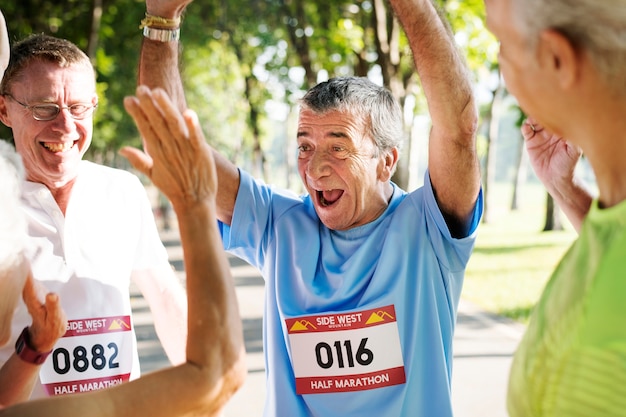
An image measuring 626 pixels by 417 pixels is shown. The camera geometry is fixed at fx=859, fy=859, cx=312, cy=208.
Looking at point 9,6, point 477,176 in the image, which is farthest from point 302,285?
point 9,6

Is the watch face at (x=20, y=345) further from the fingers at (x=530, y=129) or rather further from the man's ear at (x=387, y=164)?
the fingers at (x=530, y=129)

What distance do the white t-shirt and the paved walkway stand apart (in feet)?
13.1

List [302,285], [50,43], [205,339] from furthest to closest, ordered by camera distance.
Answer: [50,43], [302,285], [205,339]

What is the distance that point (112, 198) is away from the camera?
123 inches

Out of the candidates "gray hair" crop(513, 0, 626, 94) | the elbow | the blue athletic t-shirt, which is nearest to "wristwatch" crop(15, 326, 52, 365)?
the elbow

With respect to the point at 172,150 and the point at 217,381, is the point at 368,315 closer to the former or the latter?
the point at 217,381

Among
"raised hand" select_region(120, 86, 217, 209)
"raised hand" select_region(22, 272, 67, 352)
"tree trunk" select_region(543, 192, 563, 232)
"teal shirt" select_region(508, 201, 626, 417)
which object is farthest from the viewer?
"tree trunk" select_region(543, 192, 563, 232)

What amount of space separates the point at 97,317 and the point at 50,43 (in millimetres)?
976

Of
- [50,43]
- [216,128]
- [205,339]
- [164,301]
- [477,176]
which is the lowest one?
[216,128]

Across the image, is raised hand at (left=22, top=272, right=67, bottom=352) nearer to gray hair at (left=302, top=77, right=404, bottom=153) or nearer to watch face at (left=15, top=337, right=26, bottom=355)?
watch face at (left=15, top=337, right=26, bottom=355)

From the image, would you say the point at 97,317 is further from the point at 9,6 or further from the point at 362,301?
the point at 9,6

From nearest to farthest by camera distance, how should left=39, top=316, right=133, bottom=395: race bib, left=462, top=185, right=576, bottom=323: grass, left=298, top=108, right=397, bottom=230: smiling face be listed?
left=39, top=316, right=133, bottom=395: race bib → left=298, top=108, right=397, bottom=230: smiling face → left=462, top=185, right=576, bottom=323: grass

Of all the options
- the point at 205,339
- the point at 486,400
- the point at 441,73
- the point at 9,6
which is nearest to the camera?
the point at 205,339

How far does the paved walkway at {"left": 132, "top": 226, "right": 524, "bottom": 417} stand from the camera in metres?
7.09
